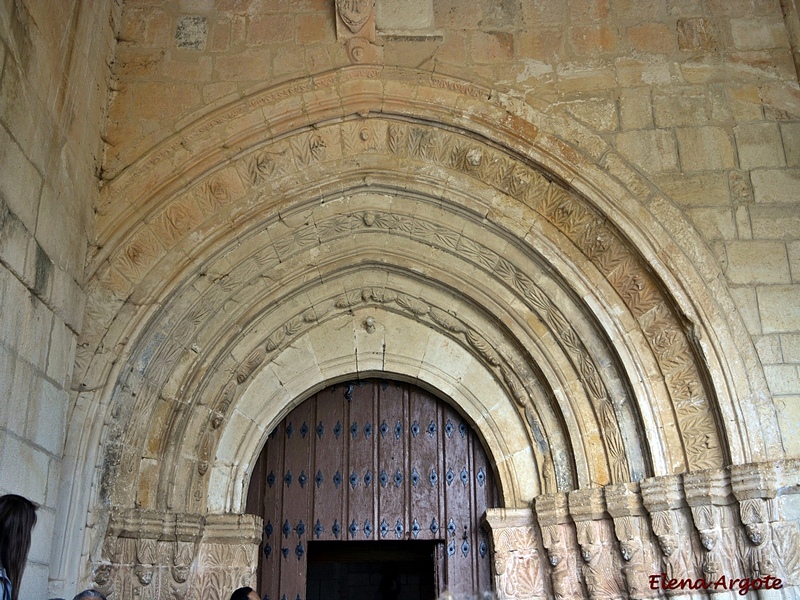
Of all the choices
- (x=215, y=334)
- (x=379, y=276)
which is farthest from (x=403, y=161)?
(x=215, y=334)

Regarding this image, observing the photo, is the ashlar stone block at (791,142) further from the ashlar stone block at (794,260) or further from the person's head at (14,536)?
the person's head at (14,536)

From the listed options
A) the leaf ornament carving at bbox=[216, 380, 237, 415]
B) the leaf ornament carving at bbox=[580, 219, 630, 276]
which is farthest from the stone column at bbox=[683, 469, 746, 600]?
the leaf ornament carving at bbox=[216, 380, 237, 415]

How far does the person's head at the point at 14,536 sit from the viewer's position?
2.21m

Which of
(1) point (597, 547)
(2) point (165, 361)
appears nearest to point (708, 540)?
(1) point (597, 547)

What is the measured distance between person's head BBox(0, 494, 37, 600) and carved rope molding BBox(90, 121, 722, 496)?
7.47ft

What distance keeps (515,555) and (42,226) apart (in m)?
3.04

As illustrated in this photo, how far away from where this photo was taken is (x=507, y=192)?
4801 millimetres

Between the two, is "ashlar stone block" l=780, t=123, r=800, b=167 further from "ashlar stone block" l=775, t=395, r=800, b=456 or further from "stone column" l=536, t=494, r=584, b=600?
"stone column" l=536, t=494, r=584, b=600

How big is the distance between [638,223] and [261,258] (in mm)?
2098

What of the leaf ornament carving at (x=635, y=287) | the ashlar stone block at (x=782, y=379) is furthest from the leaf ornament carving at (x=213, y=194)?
the ashlar stone block at (x=782, y=379)

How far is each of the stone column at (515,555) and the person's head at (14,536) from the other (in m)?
3.02

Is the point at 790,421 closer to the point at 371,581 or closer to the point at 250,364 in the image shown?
the point at 250,364

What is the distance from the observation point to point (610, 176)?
4594 millimetres

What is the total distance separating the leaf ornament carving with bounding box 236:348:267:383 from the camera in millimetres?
4914
